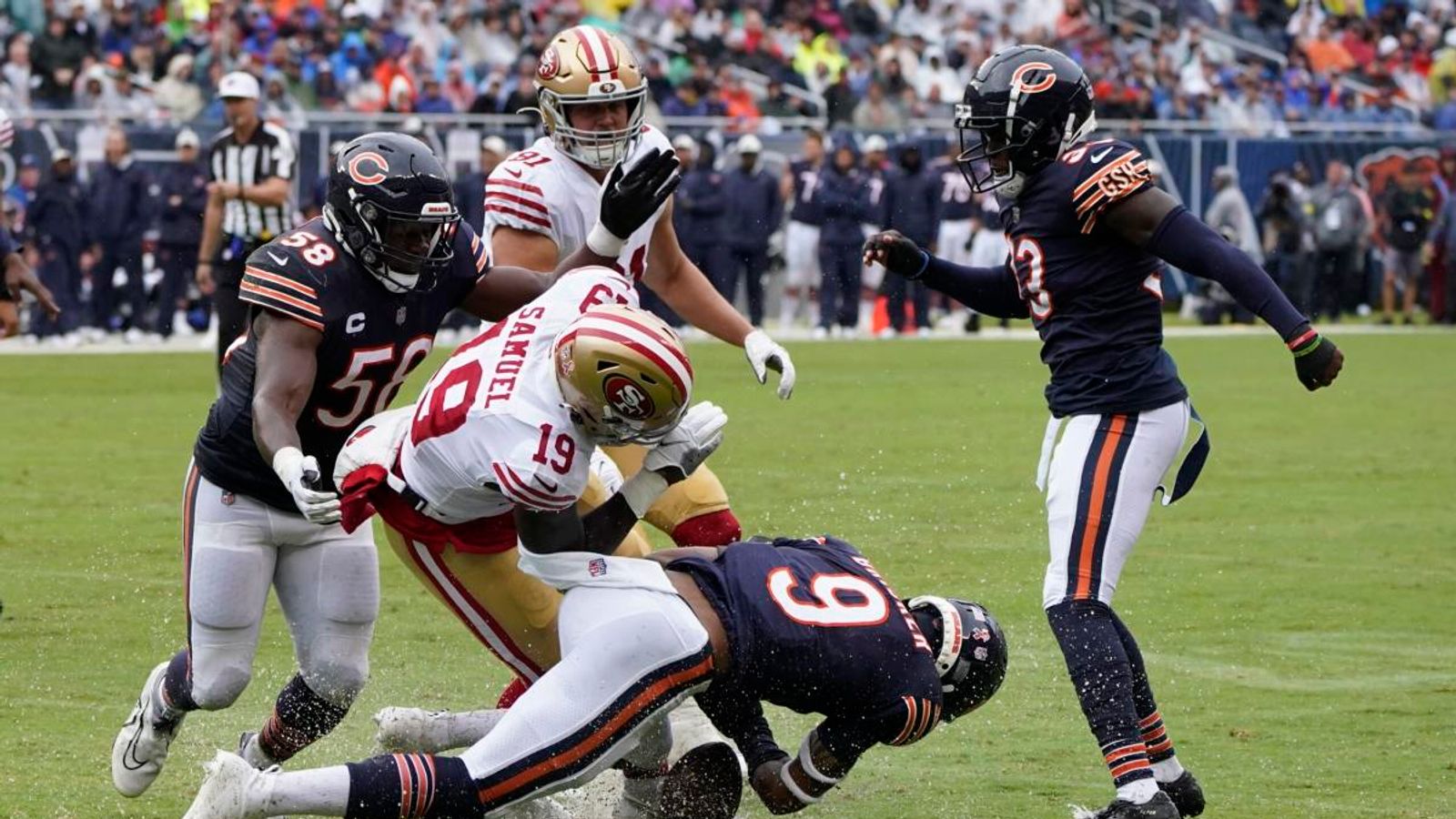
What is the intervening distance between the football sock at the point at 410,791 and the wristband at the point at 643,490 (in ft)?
2.52

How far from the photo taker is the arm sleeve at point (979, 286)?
19.5 ft

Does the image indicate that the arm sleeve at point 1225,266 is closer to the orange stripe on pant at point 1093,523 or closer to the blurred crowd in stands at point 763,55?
the orange stripe on pant at point 1093,523

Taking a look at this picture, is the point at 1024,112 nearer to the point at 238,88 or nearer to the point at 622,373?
the point at 622,373

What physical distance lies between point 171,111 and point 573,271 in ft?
57.2

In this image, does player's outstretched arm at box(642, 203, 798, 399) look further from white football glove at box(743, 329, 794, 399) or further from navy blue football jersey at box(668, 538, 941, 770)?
navy blue football jersey at box(668, 538, 941, 770)

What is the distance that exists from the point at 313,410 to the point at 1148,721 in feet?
7.49

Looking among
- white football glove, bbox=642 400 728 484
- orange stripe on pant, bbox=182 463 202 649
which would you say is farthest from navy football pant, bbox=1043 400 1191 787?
orange stripe on pant, bbox=182 463 202 649

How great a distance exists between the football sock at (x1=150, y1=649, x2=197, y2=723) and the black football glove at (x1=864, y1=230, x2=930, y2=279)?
88.4 inches

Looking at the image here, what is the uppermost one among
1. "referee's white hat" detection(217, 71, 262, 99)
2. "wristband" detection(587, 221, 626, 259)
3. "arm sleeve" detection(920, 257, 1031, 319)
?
"wristband" detection(587, 221, 626, 259)

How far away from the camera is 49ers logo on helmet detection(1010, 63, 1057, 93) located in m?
5.49

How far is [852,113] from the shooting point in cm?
2486

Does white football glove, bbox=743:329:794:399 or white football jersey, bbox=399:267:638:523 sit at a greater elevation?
white football jersey, bbox=399:267:638:523

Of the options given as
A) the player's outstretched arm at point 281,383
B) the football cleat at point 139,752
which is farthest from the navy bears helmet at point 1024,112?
the football cleat at point 139,752

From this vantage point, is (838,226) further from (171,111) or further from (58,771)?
(58,771)
